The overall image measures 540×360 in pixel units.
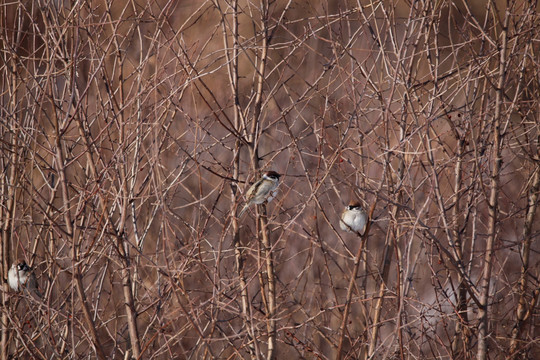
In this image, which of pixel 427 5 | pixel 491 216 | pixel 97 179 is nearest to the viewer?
pixel 97 179

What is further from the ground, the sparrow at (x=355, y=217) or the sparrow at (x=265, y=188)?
the sparrow at (x=355, y=217)

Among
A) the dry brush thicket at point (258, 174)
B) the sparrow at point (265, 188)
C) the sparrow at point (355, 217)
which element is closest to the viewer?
the dry brush thicket at point (258, 174)

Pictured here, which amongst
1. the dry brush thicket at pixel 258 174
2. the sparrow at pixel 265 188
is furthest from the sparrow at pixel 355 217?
the sparrow at pixel 265 188

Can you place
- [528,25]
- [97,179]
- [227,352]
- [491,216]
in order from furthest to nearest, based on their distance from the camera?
[227,352] → [528,25] → [491,216] → [97,179]

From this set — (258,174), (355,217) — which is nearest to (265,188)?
(258,174)

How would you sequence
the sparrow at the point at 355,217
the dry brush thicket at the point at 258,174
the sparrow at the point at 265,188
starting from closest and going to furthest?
the dry brush thicket at the point at 258,174 < the sparrow at the point at 265,188 < the sparrow at the point at 355,217

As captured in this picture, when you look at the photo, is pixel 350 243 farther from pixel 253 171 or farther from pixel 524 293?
pixel 253 171

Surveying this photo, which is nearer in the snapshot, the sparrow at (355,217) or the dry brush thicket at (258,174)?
the dry brush thicket at (258,174)

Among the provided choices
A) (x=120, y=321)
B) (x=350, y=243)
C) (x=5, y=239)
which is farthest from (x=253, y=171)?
(x=120, y=321)

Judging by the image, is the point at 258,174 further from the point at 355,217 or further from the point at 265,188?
the point at 355,217

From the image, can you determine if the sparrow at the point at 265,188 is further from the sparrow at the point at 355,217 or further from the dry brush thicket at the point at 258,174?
the sparrow at the point at 355,217

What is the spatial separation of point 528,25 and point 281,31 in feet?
18.0

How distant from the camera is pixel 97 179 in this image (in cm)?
338

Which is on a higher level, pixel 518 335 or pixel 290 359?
pixel 518 335
